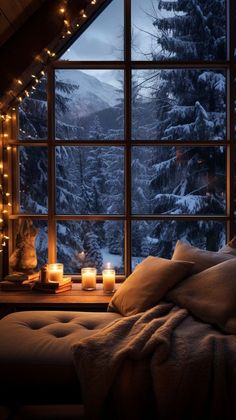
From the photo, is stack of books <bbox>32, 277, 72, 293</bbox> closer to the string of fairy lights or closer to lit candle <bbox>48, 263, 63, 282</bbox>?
lit candle <bbox>48, 263, 63, 282</bbox>

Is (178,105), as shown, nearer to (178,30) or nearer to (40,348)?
(178,30)

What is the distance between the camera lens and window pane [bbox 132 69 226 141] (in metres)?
2.96

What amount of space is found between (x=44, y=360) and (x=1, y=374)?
0.62 feet

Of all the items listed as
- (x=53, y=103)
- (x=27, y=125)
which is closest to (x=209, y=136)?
(x=53, y=103)

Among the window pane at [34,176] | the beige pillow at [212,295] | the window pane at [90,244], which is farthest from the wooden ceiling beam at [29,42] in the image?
the beige pillow at [212,295]

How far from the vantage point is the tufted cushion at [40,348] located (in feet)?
5.39

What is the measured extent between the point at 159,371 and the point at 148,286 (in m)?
0.69

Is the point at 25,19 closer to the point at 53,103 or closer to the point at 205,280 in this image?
the point at 53,103

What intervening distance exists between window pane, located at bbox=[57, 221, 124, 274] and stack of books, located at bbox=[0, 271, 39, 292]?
14.8 inches

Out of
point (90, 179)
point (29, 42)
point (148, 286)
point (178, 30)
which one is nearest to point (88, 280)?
point (148, 286)

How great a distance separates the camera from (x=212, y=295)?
1.95 metres

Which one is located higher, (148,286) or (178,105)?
(178,105)

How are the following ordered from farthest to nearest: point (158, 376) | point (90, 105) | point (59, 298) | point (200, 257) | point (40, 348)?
point (90, 105) → point (59, 298) → point (200, 257) → point (40, 348) → point (158, 376)

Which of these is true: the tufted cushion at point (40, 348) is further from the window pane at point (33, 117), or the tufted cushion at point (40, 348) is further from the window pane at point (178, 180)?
the window pane at point (33, 117)
